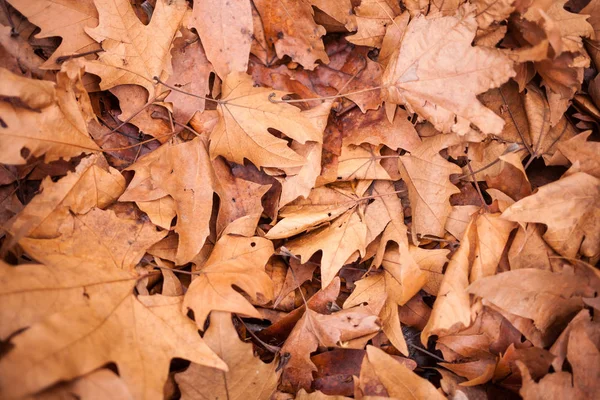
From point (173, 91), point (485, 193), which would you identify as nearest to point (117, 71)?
point (173, 91)

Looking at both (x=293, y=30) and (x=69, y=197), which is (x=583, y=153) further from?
(x=69, y=197)

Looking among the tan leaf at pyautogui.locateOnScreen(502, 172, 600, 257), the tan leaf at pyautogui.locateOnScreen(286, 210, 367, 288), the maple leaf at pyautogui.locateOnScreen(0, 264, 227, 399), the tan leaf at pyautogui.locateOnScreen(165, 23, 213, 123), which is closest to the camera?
the maple leaf at pyautogui.locateOnScreen(0, 264, 227, 399)

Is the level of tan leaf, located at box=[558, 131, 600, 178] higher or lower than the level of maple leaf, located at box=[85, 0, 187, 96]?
lower

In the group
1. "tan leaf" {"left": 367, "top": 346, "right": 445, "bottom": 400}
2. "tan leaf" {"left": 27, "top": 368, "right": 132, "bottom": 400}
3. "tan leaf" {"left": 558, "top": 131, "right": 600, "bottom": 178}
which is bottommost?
"tan leaf" {"left": 367, "top": 346, "right": 445, "bottom": 400}

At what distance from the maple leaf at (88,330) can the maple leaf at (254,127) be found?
568 mm

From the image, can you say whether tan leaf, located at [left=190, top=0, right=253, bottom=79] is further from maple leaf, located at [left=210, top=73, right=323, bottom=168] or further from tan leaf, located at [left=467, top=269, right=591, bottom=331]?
tan leaf, located at [left=467, top=269, right=591, bottom=331]

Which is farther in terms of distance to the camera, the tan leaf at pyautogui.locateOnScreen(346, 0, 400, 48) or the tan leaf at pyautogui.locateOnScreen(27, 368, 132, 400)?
the tan leaf at pyautogui.locateOnScreen(346, 0, 400, 48)

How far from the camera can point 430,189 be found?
5.13ft

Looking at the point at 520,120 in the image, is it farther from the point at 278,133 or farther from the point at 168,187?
the point at 168,187

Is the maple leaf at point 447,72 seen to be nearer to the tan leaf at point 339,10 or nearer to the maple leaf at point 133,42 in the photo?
the tan leaf at point 339,10

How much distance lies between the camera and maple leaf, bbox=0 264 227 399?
1.07 metres

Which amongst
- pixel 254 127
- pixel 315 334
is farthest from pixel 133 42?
pixel 315 334

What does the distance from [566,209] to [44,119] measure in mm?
1759

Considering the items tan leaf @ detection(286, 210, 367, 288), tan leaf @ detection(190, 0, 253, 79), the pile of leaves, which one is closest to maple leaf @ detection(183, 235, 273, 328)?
the pile of leaves
